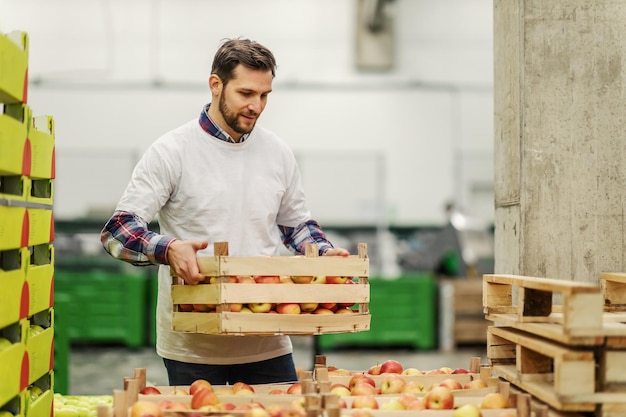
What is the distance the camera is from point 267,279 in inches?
112

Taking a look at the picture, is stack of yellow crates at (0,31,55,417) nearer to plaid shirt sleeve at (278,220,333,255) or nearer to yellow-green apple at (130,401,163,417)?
yellow-green apple at (130,401,163,417)

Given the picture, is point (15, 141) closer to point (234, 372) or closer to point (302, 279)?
point (302, 279)

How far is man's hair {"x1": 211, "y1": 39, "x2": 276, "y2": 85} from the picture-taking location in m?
3.09

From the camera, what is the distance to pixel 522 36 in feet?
11.2

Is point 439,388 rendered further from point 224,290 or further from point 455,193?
point 455,193

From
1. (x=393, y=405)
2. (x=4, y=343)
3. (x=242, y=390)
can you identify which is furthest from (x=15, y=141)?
(x=393, y=405)

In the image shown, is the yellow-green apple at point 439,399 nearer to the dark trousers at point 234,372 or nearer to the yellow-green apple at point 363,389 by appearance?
the yellow-green apple at point 363,389

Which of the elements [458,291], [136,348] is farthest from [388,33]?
[136,348]

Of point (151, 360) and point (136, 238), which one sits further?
point (151, 360)

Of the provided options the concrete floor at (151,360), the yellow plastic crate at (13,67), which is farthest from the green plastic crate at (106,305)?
the yellow plastic crate at (13,67)

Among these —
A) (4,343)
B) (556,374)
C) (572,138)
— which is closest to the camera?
(556,374)

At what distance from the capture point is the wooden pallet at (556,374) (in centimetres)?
223

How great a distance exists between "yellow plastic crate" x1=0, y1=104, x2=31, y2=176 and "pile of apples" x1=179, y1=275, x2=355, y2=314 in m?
0.73

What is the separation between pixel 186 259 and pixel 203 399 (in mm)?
531
